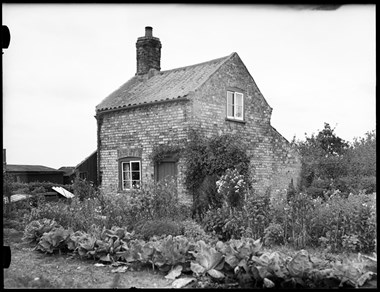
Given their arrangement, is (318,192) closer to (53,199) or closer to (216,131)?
(216,131)

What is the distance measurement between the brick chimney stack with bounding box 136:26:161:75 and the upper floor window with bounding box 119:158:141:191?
144 inches

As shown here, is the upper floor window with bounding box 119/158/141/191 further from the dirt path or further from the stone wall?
the dirt path

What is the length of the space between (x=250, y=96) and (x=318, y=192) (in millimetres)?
3838

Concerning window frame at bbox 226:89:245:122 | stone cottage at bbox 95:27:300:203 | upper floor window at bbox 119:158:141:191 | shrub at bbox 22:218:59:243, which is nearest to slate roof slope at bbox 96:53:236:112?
stone cottage at bbox 95:27:300:203

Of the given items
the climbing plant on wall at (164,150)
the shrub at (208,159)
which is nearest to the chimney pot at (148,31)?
the climbing plant on wall at (164,150)

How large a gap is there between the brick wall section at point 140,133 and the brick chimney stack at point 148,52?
249 centimetres

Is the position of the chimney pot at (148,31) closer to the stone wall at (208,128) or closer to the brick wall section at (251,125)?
the stone wall at (208,128)

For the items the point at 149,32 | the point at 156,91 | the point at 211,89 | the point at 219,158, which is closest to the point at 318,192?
the point at 219,158

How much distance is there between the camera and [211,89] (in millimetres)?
11688

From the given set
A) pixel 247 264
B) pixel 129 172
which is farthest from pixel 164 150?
→ pixel 247 264

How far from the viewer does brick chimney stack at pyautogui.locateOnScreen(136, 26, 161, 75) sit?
14.0 m

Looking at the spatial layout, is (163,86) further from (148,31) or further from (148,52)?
(148,31)

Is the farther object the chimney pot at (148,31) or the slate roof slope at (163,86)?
the chimney pot at (148,31)

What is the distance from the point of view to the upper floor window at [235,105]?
12.3m
